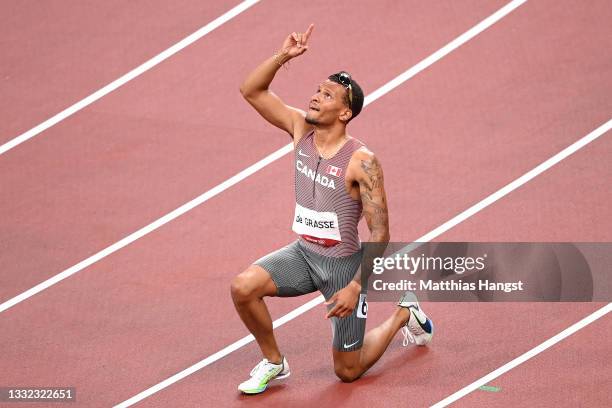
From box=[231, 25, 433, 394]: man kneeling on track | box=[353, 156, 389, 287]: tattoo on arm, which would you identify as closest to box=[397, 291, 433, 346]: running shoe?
box=[231, 25, 433, 394]: man kneeling on track

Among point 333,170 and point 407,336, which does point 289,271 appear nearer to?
point 333,170

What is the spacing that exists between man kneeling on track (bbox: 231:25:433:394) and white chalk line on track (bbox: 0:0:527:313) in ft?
7.49

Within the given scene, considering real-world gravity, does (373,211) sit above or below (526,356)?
above

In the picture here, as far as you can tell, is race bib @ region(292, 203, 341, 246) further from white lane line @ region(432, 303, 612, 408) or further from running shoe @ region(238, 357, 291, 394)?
white lane line @ region(432, 303, 612, 408)

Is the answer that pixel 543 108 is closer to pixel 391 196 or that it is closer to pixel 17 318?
pixel 391 196

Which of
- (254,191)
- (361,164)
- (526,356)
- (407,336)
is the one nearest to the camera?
(361,164)

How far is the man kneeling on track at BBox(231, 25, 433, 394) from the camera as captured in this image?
7.80 m

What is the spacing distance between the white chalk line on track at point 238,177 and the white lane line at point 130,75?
210 centimetres

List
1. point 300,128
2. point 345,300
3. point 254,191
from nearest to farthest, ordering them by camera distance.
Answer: point 345,300 < point 300,128 < point 254,191

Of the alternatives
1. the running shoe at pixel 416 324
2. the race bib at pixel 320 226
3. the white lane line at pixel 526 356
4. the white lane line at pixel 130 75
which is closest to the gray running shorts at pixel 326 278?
the race bib at pixel 320 226

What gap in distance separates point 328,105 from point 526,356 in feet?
7.52

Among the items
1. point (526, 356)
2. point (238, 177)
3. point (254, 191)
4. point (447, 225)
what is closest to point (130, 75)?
point (238, 177)

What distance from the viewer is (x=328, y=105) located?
25.6 ft

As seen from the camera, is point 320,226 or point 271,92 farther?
point 271,92
